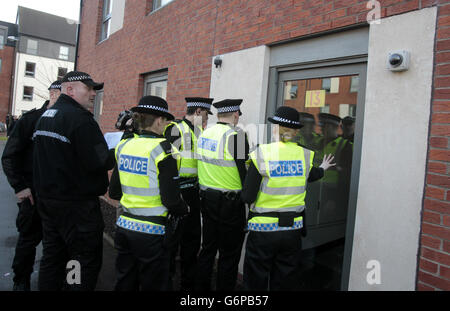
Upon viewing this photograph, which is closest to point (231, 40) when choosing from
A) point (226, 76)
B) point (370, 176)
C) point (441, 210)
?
point (226, 76)

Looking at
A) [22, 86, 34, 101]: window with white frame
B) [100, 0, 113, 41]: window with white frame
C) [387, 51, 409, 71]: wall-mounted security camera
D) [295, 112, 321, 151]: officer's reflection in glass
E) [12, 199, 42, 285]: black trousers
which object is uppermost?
[22, 86, 34, 101]: window with white frame

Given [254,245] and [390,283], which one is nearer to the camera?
[390,283]

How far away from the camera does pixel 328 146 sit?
4047mm

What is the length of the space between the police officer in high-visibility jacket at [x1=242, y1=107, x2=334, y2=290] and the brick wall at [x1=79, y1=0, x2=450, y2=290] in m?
0.94

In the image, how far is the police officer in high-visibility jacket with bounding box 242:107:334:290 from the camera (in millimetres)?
2891

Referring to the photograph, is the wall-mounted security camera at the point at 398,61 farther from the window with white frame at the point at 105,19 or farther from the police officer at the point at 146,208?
the window with white frame at the point at 105,19

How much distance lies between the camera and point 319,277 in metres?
4.21

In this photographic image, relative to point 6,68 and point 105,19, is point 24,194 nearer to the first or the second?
point 105,19

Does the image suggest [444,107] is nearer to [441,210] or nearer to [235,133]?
[441,210]

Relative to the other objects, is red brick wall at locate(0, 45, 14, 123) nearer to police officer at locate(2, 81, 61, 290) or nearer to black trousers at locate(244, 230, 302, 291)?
police officer at locate(2, 81, 61, 290)

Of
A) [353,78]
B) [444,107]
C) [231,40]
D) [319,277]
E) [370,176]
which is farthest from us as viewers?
[231,40]

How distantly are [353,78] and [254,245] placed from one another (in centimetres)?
186

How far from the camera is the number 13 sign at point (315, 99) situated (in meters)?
3.77

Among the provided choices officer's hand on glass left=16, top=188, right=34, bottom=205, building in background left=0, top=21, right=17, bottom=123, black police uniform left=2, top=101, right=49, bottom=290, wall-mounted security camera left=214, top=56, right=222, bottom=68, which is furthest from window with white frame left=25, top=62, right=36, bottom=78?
officer's hand on glass left=16, top=188, right=34, bottom=205
